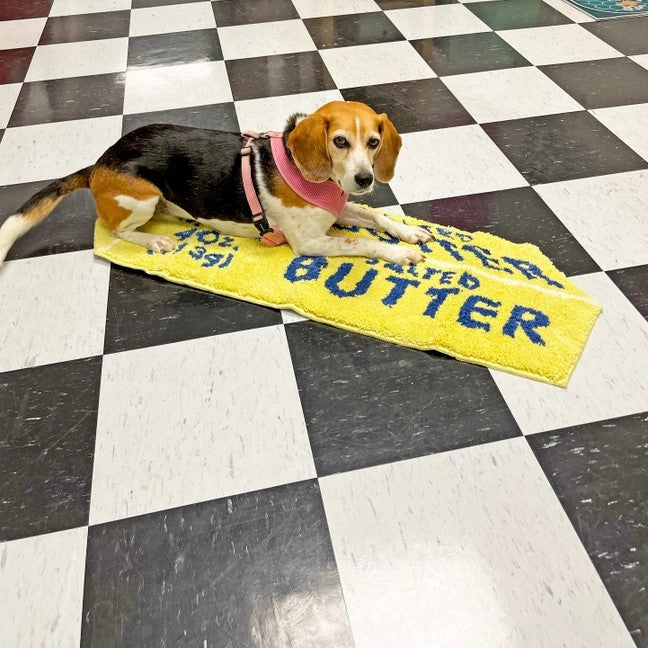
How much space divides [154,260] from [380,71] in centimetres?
156

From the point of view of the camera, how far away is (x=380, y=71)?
8.96 feet

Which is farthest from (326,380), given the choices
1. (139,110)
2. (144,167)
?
(139,110)

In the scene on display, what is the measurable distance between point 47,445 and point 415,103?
1.96m

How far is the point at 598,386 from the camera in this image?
1402mm

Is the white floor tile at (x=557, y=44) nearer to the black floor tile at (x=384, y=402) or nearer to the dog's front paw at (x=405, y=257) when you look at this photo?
the dog's front paw at (x=405, y=257)

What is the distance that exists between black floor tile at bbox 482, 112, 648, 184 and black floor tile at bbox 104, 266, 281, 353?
1141mm

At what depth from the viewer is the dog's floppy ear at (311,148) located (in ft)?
4.96

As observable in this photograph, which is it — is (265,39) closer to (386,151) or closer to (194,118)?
(194,118)

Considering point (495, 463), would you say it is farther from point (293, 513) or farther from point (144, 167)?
point (144, 167)

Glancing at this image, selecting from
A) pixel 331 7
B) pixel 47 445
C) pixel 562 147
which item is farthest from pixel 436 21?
pixel 47 445

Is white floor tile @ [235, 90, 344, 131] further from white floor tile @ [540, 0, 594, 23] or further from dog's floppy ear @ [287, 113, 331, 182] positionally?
white floor tile @ [540, 0, 594, 23]

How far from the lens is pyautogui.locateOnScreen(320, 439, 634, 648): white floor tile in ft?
3.41

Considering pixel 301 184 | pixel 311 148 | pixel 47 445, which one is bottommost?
pixel 47 445

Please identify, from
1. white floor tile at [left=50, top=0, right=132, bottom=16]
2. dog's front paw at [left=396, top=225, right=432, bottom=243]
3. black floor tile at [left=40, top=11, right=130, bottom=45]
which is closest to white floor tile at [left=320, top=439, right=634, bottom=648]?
dog's front paw at [left=396, top=225, right=432, bottom=243]
